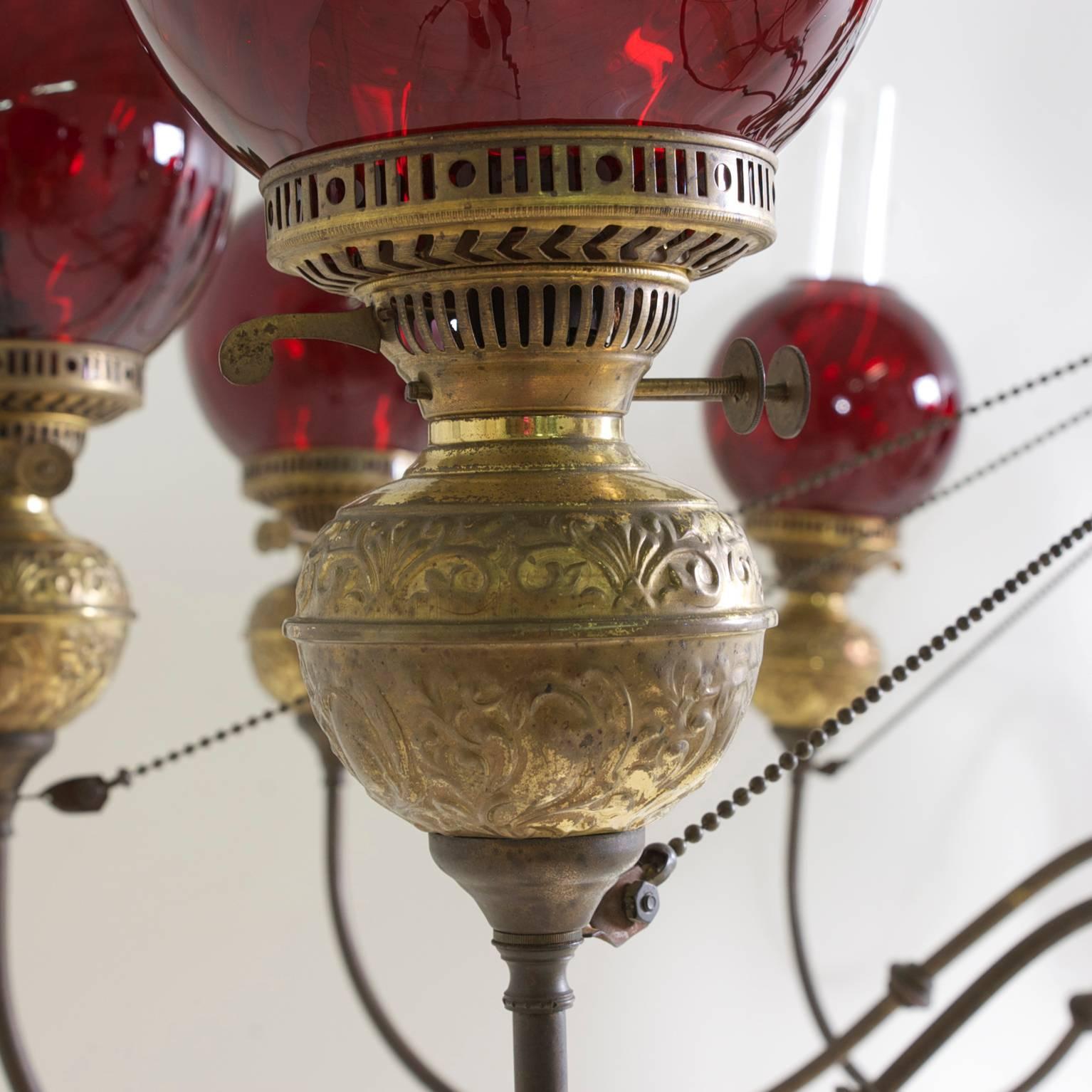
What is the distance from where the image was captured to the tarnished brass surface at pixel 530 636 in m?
0.45

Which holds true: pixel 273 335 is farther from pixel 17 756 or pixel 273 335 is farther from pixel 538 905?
pixel 17 756

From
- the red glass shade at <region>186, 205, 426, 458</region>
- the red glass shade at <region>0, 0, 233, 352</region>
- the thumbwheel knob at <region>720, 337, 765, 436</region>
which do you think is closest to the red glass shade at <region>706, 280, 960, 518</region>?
the red glass shade at <region>186, 205, 426, 458</region>

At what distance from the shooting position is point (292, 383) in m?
1.08

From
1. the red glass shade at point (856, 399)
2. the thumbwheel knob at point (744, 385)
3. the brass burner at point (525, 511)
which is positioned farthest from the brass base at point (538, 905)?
the red glass shade at point (856, 399)

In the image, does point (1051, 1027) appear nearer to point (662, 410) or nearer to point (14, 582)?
point (662, 410)

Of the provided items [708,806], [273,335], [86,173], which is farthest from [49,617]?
[708,806]

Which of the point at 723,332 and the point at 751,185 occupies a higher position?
the point at 723,332

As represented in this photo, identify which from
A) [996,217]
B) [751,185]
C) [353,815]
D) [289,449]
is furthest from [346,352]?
[996,217]

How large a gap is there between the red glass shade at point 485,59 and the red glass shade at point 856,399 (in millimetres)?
690

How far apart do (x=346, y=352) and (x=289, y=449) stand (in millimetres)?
83

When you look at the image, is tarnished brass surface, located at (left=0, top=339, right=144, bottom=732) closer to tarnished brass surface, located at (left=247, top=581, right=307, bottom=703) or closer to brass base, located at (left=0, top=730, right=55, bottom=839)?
brass base, located at (left=0, top=730, right=55, bottom=839)

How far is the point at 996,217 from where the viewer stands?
1.81 meters

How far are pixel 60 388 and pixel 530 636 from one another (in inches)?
19.5

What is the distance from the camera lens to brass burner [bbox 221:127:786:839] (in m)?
0.45
